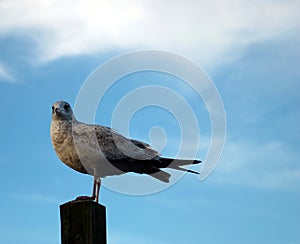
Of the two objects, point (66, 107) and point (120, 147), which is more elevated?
point (66, 107)

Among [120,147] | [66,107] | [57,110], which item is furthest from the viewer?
[120,147]

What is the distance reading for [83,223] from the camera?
202 inches

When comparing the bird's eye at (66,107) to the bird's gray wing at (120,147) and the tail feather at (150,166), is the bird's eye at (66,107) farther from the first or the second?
the tail feather at (150,166)

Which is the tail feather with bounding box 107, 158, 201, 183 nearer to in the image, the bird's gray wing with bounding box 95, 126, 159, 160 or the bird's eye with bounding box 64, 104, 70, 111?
the bird's gray wing with bounding box 95, 126, 159, 160

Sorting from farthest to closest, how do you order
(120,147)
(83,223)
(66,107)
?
(120,147) < (66,107) < (83,223)

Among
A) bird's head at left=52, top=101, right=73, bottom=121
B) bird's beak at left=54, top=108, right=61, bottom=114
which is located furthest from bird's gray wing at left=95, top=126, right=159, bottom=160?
bird's beak at left=54, top=108, right=61, bottom=114

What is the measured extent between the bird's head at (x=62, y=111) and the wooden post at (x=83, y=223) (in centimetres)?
215

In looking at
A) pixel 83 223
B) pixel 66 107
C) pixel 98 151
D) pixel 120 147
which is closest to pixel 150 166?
pixel 120 147

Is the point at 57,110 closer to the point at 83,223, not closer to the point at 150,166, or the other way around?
the point at 150,166

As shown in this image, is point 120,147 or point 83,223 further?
point 120,147

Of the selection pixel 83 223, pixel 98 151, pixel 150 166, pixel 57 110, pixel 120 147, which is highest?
pixel 57 110

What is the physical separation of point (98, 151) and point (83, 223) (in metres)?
2.21

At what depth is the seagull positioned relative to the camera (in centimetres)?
693

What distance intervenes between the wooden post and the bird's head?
2149 millimetres
